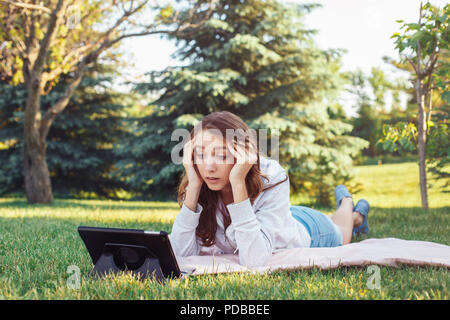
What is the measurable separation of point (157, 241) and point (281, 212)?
993 millimetres

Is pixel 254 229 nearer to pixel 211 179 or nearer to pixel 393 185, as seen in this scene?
pixel 211 179

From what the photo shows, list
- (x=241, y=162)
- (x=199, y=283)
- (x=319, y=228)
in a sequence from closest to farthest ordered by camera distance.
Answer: (x=199, y=283) < (x=241, y=162) < (x=319, y=228)

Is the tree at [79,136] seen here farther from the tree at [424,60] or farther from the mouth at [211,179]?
the mouth at [211,179]

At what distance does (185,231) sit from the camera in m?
2.67

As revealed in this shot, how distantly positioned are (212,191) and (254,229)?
21.0 inches

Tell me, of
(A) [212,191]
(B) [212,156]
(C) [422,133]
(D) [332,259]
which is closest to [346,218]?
(D) [332,259]

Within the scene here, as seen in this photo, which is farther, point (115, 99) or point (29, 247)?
point (115, 99)

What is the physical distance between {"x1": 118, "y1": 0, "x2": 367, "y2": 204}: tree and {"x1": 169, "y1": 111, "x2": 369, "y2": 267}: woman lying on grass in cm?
632

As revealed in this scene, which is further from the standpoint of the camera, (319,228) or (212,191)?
(319,228)

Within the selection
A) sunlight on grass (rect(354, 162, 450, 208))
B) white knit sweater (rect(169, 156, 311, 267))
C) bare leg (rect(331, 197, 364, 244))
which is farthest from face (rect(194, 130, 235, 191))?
sunlight on grass (rect(354, 162, 450, 208))

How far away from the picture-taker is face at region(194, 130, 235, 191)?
2416mm

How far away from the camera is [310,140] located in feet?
32.3
